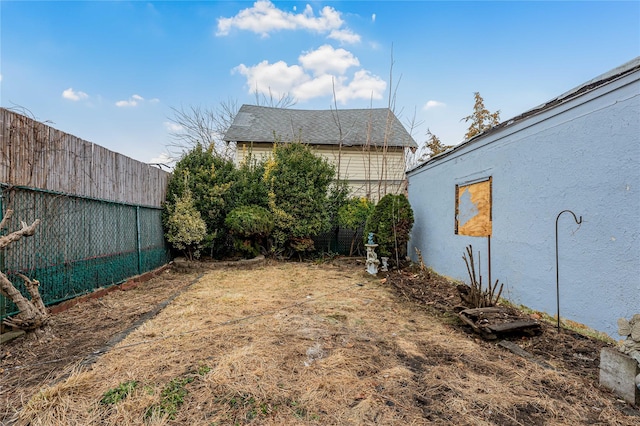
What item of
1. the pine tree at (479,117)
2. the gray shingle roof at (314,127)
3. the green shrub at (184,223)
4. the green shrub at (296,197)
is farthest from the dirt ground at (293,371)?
the pine tree at (479,117)

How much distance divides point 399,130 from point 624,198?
1097 cm

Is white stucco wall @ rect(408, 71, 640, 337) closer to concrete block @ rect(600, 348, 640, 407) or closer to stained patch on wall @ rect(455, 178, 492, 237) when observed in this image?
stained patch on wall @ rect(455, 178, 492, 237)

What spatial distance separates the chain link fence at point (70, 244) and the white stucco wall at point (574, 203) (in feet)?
19.1

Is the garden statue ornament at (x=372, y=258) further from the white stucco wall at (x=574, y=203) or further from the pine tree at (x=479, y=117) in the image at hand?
the pine tree at (x=479, y=117)

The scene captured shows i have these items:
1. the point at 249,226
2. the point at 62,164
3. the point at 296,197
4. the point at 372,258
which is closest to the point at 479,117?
the point at 296,197

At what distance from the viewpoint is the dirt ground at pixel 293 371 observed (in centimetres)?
177

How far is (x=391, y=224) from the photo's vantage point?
22.2ft

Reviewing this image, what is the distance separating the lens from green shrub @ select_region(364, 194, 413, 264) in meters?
6.73

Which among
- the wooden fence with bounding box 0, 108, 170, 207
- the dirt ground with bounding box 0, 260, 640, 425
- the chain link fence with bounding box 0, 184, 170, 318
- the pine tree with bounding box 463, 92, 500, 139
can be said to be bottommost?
the dirt ground with bounding box 0, 260, 640, 425

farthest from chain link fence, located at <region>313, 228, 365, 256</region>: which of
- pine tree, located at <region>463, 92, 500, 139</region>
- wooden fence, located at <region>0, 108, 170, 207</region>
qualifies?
pine tree, located at <region>463, 92, 500, 139</region>

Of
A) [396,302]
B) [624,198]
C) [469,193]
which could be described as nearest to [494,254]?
[469,193]

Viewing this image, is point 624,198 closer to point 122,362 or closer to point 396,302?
point 396,302

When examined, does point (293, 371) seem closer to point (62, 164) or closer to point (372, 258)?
point (62, 164)

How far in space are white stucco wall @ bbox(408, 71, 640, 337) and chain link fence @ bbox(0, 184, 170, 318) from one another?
5828 millimetres
